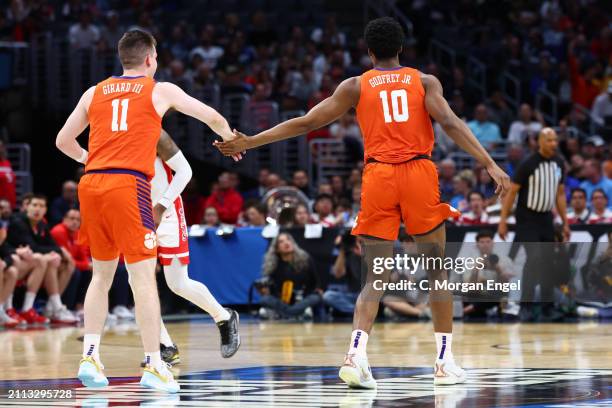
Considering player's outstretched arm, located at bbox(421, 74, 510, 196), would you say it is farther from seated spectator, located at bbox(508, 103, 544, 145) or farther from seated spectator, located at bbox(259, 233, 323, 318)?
seated spectator, located at bbox(508, 103, 544, 145)

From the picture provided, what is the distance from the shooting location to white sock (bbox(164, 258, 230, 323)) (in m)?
9.60

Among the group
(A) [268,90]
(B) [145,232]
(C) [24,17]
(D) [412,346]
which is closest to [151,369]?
(B) [145,232]

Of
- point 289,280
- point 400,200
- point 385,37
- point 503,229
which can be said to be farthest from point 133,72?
point 289,280

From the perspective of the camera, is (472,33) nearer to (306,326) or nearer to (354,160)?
(354,160)

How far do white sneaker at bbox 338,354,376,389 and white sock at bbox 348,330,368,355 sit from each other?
0.11 ft

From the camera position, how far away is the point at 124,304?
16.8m

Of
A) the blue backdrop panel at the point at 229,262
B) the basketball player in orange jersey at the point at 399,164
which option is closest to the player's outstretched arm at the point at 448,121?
the basketball player in orange jersey at the point at 399,164

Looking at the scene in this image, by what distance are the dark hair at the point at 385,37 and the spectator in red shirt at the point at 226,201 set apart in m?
11.5

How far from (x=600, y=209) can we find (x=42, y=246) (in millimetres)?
7054

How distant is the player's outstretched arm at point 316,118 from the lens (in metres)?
8.24

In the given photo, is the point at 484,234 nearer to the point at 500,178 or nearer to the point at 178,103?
the point at 500,178

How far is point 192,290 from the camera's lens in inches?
379

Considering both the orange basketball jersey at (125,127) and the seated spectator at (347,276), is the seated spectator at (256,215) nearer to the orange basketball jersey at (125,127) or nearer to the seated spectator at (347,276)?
the seated spectator at (347,276)

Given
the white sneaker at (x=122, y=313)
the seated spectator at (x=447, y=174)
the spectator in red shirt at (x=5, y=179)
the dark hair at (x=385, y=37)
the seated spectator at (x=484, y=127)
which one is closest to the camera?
the dark hair at (x=385, y=37)
